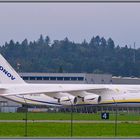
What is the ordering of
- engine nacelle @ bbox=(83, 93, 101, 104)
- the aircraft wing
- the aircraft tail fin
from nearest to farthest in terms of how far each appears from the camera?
engine nacelle @ bbox=(83, 93, 101, 104), the aircraft wing, the aircraft tail fin

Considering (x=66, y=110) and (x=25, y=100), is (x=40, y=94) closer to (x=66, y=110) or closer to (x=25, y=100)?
(x=25, y=100)

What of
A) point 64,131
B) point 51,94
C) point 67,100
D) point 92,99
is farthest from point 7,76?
point 64,131

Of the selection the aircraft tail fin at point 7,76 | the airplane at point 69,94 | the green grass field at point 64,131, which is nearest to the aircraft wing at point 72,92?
the airplane at point 69,94

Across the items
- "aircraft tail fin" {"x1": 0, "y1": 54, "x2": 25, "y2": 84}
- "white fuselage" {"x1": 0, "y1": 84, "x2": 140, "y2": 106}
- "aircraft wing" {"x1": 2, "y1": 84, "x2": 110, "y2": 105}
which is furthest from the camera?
Result: "aircraft tail fin" {"x1": 0, "y1": 54, "x2": 25, "y2": 84}

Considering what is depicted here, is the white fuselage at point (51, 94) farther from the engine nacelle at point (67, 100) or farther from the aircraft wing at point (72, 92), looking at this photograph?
the engine nacelle at point (67, 100)

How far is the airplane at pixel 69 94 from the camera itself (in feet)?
219

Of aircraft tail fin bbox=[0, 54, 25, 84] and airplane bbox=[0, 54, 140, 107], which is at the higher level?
aircraft tail fin bbox=[0, 54, 25, 84]

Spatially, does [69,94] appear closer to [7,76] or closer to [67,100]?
[67,100]

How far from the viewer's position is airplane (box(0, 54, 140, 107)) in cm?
6675

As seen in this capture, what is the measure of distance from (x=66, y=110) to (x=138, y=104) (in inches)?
447

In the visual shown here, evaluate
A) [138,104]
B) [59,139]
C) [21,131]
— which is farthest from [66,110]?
[59,139]

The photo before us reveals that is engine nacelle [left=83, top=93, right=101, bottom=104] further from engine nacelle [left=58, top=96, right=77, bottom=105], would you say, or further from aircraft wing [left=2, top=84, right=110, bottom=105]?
engine nacelle [left=58, top=96, right=77, bottom=105]

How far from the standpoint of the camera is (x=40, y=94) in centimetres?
6825

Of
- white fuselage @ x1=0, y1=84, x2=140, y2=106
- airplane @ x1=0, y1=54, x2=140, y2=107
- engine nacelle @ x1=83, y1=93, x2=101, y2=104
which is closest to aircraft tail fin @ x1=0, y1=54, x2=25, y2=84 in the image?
airplane @ x1=0, y1=54, x2=140, y2=107
